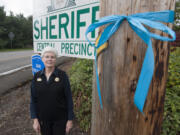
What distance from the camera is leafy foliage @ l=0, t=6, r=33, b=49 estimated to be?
3092 centimetres

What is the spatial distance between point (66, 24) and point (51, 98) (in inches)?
47.5

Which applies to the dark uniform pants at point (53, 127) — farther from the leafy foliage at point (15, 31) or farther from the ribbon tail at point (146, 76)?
the leafy foliage at point (15, 31)

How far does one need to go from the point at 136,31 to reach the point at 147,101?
1.44ft

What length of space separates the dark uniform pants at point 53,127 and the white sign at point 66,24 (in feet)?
3.31

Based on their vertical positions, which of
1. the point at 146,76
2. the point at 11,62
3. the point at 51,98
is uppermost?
the point at 146,76

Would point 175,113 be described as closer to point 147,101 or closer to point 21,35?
point 147,101

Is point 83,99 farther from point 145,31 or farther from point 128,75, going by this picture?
point 145,31

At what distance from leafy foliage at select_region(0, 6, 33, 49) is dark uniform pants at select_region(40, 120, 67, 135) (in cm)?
3313

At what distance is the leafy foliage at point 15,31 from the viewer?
30.9 m

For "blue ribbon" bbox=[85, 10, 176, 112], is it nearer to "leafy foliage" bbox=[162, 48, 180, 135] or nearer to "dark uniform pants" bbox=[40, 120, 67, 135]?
"dark uniform pants" bbox=[40, 120, 67, 135]

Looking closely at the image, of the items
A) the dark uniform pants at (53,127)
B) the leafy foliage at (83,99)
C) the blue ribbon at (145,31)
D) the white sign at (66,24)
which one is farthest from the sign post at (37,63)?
the blue ribbon at (145,31)

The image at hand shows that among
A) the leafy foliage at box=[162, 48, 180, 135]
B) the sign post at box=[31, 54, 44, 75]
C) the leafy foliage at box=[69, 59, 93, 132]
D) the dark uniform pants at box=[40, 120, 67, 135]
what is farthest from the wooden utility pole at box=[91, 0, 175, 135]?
the sign post at box=[31, 54, 44, 75]

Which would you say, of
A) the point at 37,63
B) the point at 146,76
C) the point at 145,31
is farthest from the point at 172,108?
the point at 37,63

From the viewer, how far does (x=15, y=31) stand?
113 feet
